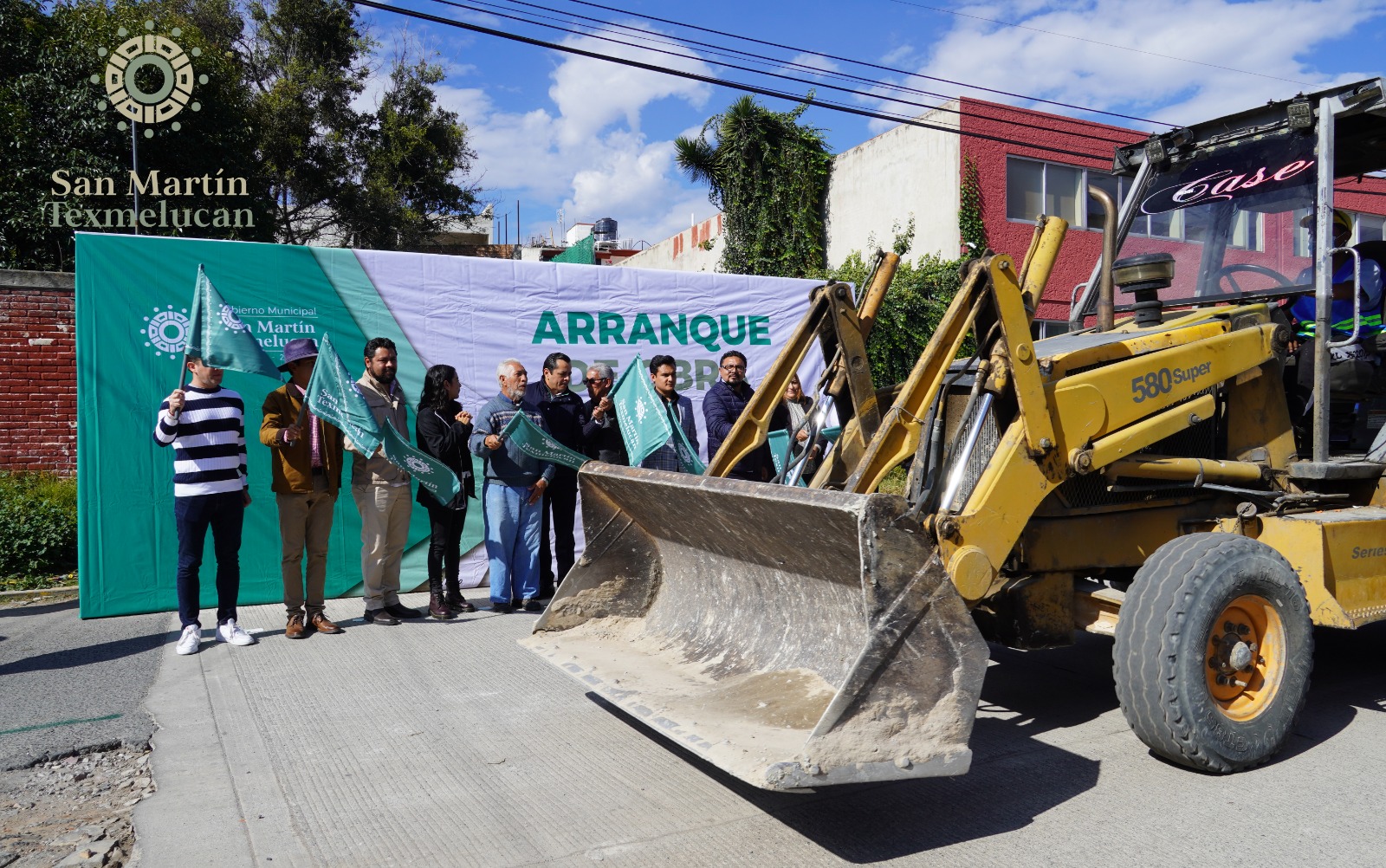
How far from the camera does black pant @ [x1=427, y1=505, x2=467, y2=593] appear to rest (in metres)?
7.40

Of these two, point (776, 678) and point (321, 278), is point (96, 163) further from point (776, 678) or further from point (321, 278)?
point (776, 678)

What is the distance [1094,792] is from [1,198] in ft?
52.0

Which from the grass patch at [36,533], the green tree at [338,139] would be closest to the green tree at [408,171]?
the green tree at [338,139]

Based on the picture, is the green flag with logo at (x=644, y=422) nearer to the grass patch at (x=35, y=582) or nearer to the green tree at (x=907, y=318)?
the grass patch at (x=35, y=582)

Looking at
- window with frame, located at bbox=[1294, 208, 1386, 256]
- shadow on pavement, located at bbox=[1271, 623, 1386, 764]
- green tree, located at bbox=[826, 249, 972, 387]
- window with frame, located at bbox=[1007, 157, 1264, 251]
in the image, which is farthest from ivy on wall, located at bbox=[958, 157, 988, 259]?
shadow on pavement, located at bbox=[1271, 623, 1386, 764]

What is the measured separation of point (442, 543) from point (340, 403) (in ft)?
4.80

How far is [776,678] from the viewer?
4.27 m

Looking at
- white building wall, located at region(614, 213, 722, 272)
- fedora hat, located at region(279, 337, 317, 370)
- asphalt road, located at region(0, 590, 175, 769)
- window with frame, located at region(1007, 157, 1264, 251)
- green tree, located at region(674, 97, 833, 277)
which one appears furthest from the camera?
white building wall, located at region(614, 213, 722, 272)

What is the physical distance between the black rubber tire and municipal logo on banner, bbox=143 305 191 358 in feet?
22.5

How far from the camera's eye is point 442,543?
7.45 meters

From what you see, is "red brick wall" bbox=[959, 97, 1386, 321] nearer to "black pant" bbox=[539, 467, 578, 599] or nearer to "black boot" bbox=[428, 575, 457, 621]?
"black pant" bbox=[539, 467, 578, 599]

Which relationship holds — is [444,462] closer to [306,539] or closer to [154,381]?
[306,539]

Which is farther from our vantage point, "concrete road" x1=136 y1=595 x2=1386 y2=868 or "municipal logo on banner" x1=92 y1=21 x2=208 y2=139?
Result: "municipal logo on banner" x1=92 y1=21 x2=208 y2=139

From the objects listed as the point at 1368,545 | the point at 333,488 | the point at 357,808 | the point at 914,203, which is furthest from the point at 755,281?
the point at 914,203
